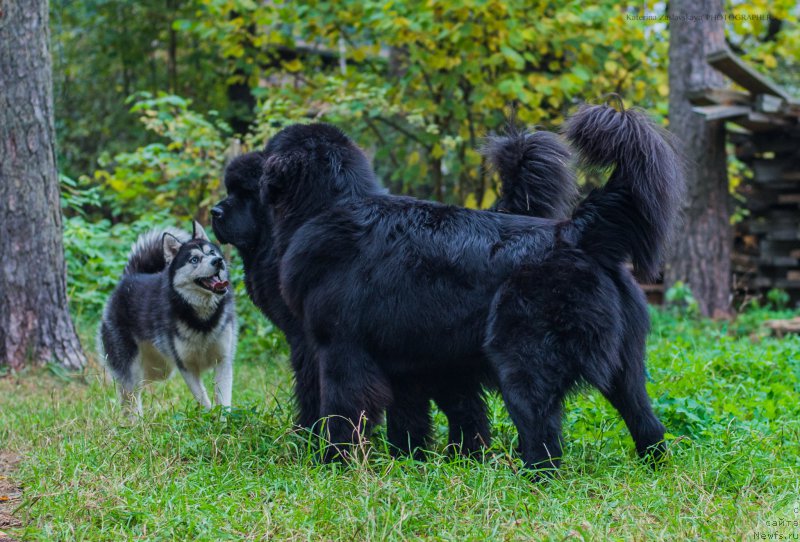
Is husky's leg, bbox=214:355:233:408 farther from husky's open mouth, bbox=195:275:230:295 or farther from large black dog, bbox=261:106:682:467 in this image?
large black dog, bbox=261:106:682:467

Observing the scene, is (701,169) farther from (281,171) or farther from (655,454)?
(281,171)

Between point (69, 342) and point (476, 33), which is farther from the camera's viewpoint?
point (476, 33)

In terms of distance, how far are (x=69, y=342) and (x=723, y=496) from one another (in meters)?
5.53

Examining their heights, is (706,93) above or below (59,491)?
above

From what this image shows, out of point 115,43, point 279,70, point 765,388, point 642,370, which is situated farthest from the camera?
Result: point 115,43

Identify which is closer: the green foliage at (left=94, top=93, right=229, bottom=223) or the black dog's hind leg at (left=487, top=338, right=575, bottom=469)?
the black dog's hind leg at (left=487, top=338, right=575, bottom=469)

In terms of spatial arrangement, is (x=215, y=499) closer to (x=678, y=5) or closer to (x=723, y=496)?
(x=723, y=496)

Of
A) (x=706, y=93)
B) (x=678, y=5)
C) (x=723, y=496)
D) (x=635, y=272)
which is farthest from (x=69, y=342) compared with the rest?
(x=678, y=5)

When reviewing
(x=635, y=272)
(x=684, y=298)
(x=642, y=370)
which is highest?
(x=635, y=272)

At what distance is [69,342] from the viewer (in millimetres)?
7152

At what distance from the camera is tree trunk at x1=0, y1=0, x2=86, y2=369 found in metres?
6.81

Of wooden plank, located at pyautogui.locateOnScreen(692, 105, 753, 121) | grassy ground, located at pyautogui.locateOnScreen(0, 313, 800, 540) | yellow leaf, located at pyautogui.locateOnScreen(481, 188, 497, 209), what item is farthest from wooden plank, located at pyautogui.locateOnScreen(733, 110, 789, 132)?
grassy ground, located at pyautogui.locateOnScreen(0, 313, 800, 540)

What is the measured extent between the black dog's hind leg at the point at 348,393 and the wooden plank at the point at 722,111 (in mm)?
7270

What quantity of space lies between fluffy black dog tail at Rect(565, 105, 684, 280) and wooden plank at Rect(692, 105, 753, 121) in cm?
654
